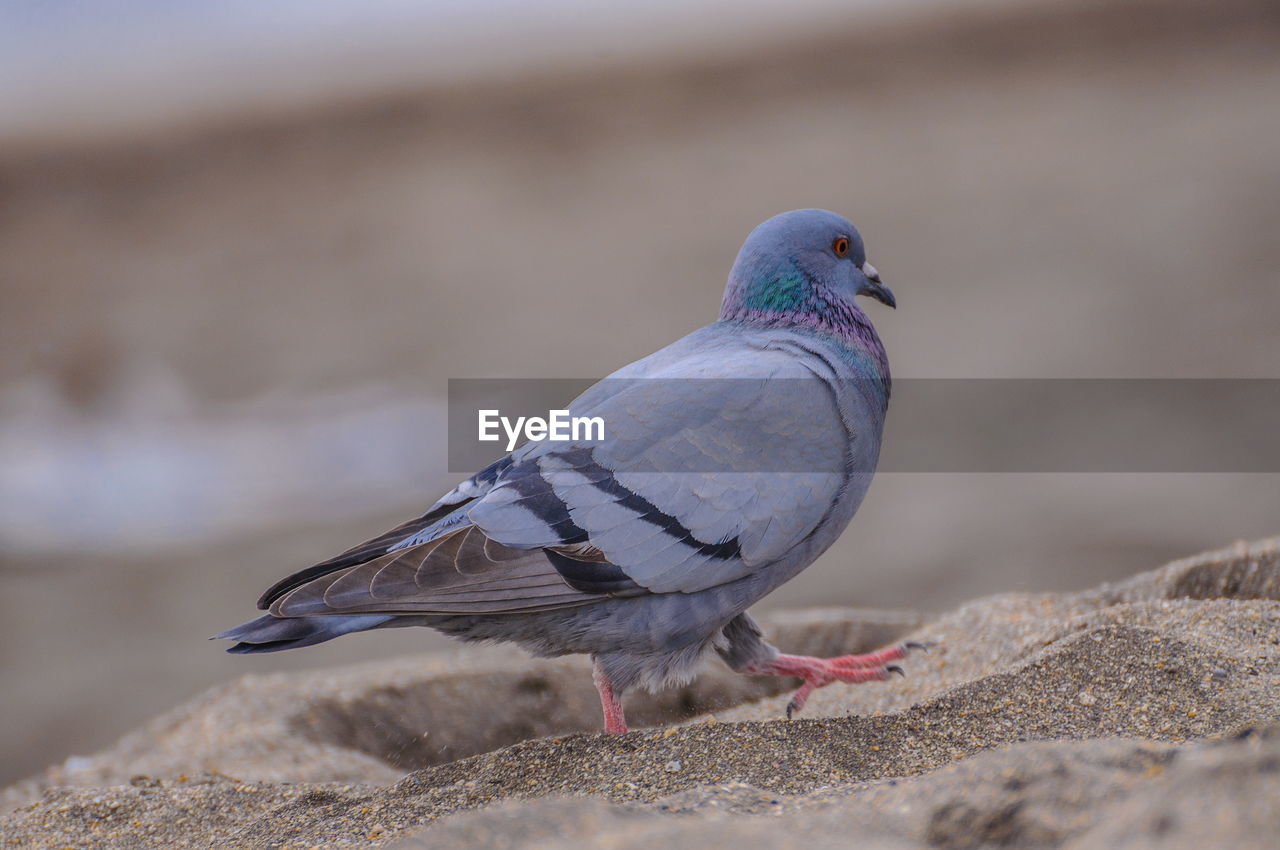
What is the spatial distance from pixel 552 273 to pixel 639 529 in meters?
9.82

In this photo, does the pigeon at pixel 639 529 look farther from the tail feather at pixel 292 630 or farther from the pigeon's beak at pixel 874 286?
the pigeon's beak at pixel 874 286

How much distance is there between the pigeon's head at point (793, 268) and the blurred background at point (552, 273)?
319 centimetres

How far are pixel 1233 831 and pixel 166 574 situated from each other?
815cm

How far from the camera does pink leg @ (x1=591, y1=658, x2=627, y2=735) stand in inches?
133

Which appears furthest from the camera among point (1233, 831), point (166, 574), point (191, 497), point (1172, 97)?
point (1172, 97)

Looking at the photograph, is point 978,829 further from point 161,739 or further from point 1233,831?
point 161,739

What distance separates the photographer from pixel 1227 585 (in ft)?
13.7

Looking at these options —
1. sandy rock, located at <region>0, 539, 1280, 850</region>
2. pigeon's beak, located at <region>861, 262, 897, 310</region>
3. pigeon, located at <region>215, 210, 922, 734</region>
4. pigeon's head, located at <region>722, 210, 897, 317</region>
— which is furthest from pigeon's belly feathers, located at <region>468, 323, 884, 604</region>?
pigeon's beak, located at <region>861, 262, 897, 310</region>

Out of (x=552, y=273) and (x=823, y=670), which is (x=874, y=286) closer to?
(x=823, y=670)

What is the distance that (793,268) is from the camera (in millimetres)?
3893

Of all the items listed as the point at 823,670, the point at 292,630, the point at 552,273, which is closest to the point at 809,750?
the point at 823,670

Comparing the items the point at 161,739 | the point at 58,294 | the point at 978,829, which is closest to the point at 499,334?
the point at 58,294

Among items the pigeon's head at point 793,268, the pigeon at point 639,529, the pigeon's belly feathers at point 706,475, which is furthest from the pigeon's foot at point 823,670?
the pigeon's head at point 793,268

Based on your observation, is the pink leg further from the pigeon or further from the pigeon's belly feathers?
the pigeon's belly feathers
